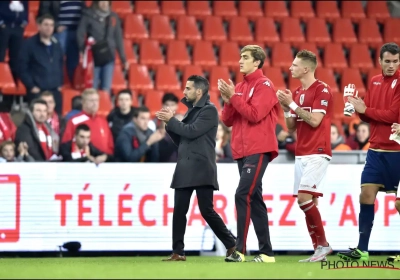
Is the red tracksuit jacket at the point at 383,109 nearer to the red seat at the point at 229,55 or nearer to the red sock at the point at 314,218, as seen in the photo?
the red sock at the point at 314,218

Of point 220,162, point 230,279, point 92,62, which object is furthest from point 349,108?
point 92,62

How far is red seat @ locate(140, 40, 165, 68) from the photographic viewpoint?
16.1 meters

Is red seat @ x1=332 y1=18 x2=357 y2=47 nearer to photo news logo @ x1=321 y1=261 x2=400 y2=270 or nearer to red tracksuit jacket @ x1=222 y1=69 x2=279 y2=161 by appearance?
red tracksuit jacket @ x1=222 y1=69 x2=279 y2=161

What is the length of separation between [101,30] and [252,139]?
687cm

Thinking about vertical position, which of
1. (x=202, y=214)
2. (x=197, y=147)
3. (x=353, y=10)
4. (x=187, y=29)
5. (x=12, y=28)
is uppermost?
(x=353, y=10)

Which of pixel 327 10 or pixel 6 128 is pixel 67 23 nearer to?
pixel 6 128

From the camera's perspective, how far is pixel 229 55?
16.6m

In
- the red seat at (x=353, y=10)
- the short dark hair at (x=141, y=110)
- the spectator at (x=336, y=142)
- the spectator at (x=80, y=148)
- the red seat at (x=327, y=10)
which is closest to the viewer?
the spectator at (x=80, y=148)

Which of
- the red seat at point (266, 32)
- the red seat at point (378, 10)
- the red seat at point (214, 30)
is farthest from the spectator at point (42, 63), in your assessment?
the red seat at point (378, 10)

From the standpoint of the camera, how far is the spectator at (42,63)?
13680mm

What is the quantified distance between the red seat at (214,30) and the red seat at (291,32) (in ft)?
3.98

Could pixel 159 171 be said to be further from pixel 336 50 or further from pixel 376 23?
pixel 376 23

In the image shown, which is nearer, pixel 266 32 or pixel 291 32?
pixel 266 32

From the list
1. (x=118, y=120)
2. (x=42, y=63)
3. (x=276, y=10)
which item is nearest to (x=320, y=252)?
(x=118, y=120)
